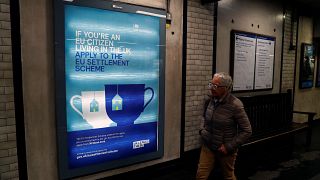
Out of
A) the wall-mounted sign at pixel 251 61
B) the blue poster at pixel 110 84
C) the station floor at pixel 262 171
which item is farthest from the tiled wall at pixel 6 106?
the wall-mounted sign at pixel 251 61

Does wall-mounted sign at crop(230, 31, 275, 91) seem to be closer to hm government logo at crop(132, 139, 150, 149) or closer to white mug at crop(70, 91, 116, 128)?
hm government logo at crop(132, 139, 150, 149)

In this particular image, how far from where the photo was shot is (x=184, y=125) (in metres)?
4.34

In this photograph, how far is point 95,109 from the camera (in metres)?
3.31

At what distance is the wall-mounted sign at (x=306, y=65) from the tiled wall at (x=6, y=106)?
7.05m

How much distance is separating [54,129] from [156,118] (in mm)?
1468

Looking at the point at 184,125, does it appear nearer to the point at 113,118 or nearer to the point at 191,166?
the point at 191,166

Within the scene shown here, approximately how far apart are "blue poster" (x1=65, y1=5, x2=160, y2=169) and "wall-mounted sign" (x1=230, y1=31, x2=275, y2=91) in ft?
6.34

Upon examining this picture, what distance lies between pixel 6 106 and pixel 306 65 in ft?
24.6

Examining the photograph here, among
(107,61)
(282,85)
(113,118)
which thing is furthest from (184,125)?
A: (282,85)

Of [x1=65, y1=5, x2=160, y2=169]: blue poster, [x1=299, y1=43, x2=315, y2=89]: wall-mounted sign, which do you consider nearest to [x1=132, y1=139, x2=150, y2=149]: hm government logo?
[x1=65, y1=5, x2=160, y2=169]: blue poster

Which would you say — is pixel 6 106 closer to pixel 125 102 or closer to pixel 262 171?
pixel 125 102

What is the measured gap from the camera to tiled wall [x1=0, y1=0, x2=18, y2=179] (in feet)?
8.69

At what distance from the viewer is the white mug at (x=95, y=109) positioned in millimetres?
3213

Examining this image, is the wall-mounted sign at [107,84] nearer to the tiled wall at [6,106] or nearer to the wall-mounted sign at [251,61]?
the tiled wall at [6,106]
